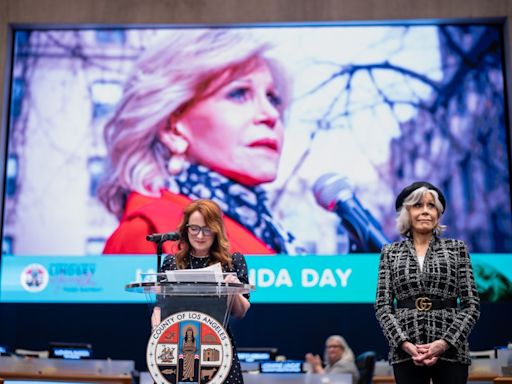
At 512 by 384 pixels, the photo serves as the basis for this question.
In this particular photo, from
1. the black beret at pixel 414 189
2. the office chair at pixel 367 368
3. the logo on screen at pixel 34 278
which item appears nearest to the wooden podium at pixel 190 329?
the black beret at pixel 414 189

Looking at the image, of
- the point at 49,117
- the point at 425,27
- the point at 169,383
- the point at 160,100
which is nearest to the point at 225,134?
the point at 160,100

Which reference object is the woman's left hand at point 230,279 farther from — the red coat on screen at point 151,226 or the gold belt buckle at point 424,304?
the red coat on screen at point 151,226

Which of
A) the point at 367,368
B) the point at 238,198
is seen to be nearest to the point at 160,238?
the point at 367,368

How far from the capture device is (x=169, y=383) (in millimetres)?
2244

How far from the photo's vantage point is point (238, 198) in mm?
6359

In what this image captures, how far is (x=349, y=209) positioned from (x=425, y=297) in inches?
145

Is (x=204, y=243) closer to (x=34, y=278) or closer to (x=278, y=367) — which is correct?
(x=278, y=367)

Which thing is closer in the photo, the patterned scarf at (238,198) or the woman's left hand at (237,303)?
the woman's left hand at (237,303)

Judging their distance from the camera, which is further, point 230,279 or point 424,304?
point 424,304

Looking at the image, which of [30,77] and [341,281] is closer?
[341,281]

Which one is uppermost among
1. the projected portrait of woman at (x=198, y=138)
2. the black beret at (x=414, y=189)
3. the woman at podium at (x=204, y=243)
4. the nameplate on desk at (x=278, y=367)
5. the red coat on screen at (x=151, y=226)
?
the projected portrait of woman at (x=198, y=138)

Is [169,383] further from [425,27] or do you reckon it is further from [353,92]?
[425,27]

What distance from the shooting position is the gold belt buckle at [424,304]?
2605mm

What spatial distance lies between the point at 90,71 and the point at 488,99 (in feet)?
12.0
